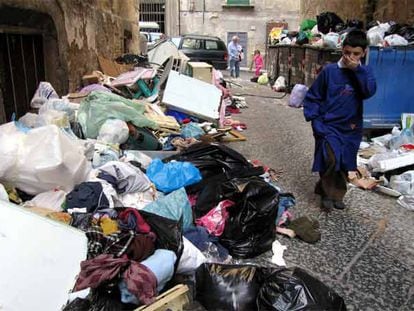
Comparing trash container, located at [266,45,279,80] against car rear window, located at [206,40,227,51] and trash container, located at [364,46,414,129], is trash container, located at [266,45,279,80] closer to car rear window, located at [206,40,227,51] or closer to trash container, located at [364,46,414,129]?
car rear window, located at [206,40,227,51]

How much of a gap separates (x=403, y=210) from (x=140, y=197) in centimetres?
239

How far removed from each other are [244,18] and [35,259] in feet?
84.2

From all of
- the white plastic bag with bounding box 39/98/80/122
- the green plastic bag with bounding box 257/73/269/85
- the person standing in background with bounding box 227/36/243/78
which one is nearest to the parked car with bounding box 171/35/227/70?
the person standing in background with bounding box 227/36/243/78

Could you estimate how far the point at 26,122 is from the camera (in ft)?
14.0

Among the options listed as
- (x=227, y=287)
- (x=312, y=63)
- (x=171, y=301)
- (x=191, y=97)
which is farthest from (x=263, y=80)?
(x=171, y=301)

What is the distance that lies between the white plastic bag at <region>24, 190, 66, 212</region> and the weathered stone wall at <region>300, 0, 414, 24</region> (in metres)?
7.71

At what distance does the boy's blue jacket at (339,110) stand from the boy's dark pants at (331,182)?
0.14ft

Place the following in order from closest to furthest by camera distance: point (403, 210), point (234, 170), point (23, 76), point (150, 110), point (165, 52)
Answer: point (234, 170) < point (403, 210) < point (23, 76) < point (150, 110) < point (165, 52)

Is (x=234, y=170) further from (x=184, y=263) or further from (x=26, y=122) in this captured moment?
(x=26, y=122)

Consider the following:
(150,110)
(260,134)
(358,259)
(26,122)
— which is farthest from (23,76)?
(358,259)

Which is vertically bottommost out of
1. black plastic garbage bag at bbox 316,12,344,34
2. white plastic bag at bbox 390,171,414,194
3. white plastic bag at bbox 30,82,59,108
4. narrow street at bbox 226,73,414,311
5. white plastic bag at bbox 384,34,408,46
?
narrow street at bbox 226,73,414,311

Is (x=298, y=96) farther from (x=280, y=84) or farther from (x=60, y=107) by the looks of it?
(x=60, y=107)

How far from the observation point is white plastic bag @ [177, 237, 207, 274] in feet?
8.32

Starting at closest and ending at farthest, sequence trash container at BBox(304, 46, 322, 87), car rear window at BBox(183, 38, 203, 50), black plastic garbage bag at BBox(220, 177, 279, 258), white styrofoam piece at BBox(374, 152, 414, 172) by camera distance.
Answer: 1. black plastic garbage bag at BBox(220, 177, 279, 258)
2. white styrofoam piece at BBox(374, 152, 414, 172)
3. trash container at BBox(304, 46, 322, 87)
4. car rear window at BBox(183, 38, 203, 50)
